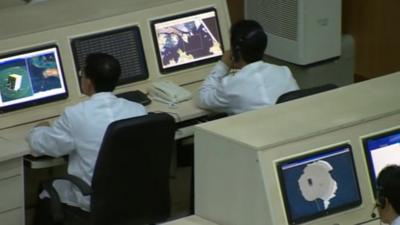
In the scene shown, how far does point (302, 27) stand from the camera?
686 centimetres

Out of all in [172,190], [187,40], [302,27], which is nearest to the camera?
[187,40]

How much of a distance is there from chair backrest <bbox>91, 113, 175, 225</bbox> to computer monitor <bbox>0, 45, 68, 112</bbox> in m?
0.87

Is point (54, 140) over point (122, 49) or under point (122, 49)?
under

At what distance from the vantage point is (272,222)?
3.46m

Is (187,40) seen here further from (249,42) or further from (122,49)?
(249,42)

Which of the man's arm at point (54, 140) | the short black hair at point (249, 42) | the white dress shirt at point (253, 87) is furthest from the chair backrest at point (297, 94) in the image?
the man's arm at point (54, 140)

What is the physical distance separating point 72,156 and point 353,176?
1454mm

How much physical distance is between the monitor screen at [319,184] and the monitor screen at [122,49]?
73.7 inches

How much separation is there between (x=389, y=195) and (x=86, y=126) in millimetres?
1669

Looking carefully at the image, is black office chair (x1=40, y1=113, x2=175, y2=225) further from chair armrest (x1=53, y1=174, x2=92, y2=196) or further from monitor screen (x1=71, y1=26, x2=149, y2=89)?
monitor screen (x1=71, y1=26, x2=149, y2=89)

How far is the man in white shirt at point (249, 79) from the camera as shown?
15.6 feet

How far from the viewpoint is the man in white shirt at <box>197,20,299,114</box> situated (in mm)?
4746

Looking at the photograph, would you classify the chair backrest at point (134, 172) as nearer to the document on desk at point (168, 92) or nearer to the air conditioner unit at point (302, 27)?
the document on desk at point (168, 92)

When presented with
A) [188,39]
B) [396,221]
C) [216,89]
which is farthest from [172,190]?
[396,221]
